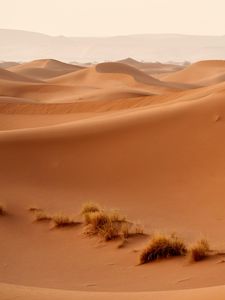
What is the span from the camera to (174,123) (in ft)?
43.0

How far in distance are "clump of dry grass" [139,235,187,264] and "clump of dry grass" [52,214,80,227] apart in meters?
2.00

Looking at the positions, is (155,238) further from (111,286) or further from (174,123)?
(174,123)

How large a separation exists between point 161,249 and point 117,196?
359 cm

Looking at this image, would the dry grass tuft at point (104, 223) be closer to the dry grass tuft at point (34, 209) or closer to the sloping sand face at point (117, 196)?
the sloping sand face at point (117, 196)

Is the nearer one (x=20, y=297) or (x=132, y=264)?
(x=20, y=297)

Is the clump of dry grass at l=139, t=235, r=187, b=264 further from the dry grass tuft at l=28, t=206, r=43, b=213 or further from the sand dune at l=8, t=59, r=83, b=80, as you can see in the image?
the sand dune at l=8, t=59, r=83, b=80

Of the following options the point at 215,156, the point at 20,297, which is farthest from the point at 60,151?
the point at 20,297

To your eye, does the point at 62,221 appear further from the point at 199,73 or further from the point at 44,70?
the point at 44,70

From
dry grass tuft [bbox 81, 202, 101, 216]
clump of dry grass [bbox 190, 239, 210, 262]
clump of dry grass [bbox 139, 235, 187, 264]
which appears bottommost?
clump of dry grass [bbox 190, 239, 210, 262]

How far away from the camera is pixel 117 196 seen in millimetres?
10062

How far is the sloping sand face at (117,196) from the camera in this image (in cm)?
581

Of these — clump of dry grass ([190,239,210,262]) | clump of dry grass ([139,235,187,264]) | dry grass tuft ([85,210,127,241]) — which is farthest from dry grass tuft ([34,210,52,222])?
clump of dry grass ([190,239,210,262])

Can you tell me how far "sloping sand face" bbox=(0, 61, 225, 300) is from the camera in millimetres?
5812

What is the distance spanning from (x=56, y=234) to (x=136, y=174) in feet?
11.3
